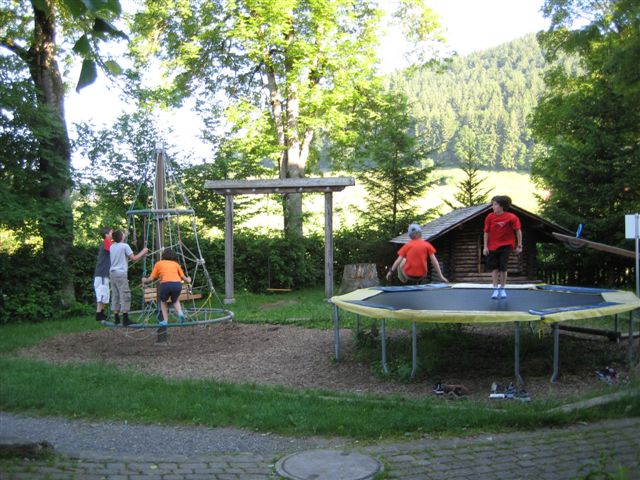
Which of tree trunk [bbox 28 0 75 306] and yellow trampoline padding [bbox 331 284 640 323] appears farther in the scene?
tree trunk [bbox 28 0 75 306]

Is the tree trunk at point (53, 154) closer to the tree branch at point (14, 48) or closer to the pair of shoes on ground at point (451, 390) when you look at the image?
the tree branch at point (14, 48)

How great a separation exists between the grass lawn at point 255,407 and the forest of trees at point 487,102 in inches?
1697

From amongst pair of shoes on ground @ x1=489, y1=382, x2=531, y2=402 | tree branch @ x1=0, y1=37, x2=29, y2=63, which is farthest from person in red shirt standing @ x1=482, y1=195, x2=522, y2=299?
tree branch @ x1=0, y1=37, x2=29, y2=63

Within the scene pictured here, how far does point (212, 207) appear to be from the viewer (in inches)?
845

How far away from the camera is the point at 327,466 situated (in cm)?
455

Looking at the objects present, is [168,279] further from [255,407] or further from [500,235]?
[500,235]

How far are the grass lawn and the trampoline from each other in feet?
2.91

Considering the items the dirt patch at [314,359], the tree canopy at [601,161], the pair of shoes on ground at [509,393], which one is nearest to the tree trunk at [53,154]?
the dirt patch at [314,359]

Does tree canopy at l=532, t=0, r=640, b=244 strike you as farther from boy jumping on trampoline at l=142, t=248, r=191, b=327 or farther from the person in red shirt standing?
boy jumping on trampoline at l=142, t=248, r=191, b=327

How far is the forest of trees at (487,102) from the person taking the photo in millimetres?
65312

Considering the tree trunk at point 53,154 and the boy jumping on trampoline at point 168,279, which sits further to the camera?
the tree trunk at point 53,154

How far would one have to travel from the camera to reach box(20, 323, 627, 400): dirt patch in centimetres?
762

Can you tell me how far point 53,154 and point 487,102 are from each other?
70.2 metres

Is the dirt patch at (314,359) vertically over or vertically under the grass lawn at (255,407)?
under
